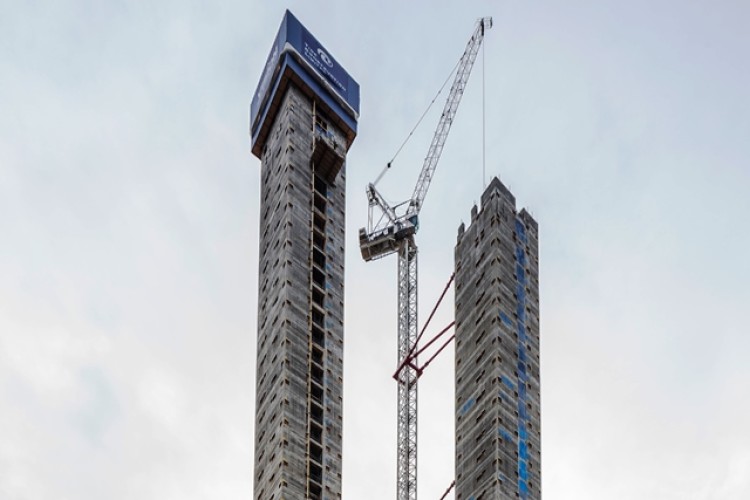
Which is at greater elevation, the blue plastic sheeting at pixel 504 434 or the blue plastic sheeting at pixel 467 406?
the blue plastic sheeting at pixel 467 406

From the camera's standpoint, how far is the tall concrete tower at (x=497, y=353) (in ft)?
520

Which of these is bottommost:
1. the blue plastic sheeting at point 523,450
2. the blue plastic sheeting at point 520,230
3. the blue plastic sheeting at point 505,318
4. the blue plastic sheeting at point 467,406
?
the blue plastic sheeting at point 523,450

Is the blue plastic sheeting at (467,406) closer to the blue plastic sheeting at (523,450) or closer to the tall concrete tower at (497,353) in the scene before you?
the tall concrete tower at (497,353)

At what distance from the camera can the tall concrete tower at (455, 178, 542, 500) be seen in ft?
520

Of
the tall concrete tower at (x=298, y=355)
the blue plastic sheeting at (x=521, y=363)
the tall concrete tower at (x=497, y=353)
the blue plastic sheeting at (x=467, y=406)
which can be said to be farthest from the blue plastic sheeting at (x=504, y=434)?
the tall concrete tower at (x=298, y=355)

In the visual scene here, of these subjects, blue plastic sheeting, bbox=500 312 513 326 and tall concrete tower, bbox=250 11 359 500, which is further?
tall concrete tower, bbox=250 11 359 500

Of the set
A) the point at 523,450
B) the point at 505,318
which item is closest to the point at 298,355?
the point at 505,318

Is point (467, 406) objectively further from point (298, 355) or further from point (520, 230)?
point (298, 355)

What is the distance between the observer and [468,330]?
566ft

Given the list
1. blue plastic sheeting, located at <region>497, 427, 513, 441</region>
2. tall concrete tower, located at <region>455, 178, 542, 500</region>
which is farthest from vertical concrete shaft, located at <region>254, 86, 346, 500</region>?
blue plastic sheeting, located at <region>497, 427, 513, 441</region>

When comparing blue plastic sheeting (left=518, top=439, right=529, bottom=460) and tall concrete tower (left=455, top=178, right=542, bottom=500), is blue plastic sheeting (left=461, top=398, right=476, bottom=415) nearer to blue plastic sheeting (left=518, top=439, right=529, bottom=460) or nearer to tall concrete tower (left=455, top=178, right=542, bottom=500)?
tall concrete tower (left=455, top=178, right=542, bottom=500)

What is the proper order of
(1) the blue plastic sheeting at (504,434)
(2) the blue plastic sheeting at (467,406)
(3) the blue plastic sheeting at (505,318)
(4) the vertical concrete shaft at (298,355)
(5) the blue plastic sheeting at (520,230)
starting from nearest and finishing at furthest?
1. (1) the blue plastic sheeting at (504,434)
2. (2) the blue plastic sheeting at (467,406)
3. (3) the blue plastic sheeting at (505,318)
4. (4) the vertical concrete shaft at (298,355)
5. (5) the blue plastic sheeting at (520,230)

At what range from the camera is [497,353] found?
164000 mm
